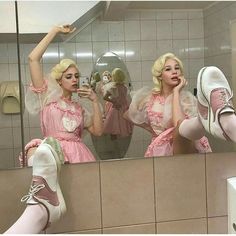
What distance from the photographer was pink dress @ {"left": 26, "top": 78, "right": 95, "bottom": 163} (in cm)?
99

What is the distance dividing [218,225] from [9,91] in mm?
823

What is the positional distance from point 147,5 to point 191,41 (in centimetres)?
18

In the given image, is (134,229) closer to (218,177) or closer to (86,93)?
(218,177)

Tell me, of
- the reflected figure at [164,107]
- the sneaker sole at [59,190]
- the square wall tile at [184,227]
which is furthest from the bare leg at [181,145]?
the sneaker sole at [59,190]

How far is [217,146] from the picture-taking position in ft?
3.51

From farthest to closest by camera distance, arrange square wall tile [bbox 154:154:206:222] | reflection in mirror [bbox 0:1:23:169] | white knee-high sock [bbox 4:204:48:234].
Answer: square wall tile [bbox 154:154:206:222] → reflection in mirror [bbox 0:1:23:169] → white knee-high sock [bbox 4:204:48:234]

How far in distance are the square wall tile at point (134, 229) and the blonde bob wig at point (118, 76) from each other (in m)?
0.48

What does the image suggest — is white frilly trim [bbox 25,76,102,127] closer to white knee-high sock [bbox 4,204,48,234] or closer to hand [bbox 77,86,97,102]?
hand [bbox 77,86,97,102]

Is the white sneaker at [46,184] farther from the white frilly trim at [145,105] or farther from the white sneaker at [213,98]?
the white sneaker at [213,98]

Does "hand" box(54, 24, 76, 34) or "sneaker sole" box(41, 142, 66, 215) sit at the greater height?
"hand" box(54, 24, 76, 34)

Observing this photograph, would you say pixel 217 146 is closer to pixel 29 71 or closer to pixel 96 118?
pixel 96 118

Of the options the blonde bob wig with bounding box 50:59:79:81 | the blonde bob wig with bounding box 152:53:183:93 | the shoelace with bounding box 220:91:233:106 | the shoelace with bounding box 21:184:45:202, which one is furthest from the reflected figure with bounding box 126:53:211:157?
the shoelace with bounding box 21:184:45:202

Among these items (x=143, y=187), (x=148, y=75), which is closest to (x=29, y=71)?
(x=148, y=75)

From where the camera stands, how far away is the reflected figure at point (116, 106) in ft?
3.32
